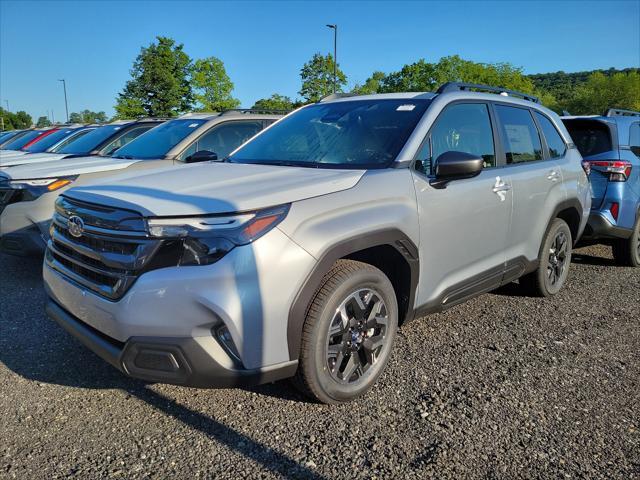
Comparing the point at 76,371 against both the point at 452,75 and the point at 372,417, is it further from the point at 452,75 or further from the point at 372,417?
the point at 452,75

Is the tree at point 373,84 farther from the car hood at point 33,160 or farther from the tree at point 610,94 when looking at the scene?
the car hood at point 33,160

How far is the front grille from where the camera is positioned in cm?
239

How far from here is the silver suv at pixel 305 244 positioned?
92.1 inches

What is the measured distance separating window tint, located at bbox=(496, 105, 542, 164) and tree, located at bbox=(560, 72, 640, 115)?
57.7 metres

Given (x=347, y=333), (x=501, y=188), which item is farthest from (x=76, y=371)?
(x=501, y=188)

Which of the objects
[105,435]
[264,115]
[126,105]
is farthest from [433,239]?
[126,105]

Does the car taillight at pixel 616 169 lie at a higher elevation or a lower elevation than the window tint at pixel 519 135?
lower

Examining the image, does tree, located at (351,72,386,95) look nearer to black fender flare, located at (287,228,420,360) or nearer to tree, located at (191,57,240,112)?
tree, located at (191,57,240,112)

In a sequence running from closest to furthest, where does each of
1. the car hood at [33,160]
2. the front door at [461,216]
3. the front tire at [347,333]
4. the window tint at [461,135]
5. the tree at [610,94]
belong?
1. the front tire at [347,333]
2. the front door at [461,216]
3. the window tint at [461,135]
4. the car hood at [33,160]
5. the tree at [610,94]

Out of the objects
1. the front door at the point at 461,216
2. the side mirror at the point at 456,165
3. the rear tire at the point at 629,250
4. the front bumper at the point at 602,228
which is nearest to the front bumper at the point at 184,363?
the front door at the point at 461,216

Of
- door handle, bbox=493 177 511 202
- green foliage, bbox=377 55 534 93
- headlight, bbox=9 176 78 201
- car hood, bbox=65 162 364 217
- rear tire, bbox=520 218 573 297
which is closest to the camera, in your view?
car hood, bbox=65 162 364 217

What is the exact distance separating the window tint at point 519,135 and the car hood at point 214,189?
5.78 feet

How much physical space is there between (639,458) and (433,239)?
1551 millimetres

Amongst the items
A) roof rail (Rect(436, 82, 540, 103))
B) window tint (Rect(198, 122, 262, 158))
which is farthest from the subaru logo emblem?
window tint (Rect(198, 122, 262, 158))
